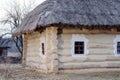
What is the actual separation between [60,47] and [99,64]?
7.93ft

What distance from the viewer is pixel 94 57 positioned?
18.9 meters

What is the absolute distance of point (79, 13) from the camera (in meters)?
18.8

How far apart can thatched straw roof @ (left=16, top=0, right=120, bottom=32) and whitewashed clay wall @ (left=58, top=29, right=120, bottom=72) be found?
2.54ft

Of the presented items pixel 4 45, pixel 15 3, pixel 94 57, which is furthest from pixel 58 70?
pixel 4 45

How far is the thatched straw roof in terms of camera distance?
58.6ft

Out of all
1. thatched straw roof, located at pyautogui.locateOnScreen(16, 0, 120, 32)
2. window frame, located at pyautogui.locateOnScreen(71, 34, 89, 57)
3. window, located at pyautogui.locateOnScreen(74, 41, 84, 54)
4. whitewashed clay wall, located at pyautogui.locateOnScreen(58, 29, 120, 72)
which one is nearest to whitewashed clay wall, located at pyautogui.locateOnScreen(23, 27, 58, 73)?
whitewashed clay wall, located at pyautogui.locateOnScreen(58, 29, 120, 72)

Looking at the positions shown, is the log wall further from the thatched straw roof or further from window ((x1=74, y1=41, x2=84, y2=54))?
window ((x1=74, y1=41, x2=84, y2=54))

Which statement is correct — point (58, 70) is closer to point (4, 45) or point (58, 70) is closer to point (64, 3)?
point (64, 3)

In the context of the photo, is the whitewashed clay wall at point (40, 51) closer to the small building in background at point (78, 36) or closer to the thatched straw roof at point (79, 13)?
the small building in background at point (78, 36)

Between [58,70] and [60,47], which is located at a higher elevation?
[60,47]

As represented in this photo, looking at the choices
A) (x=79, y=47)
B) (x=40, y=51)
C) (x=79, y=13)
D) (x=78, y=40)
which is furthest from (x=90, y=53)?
(x=40, y=51)

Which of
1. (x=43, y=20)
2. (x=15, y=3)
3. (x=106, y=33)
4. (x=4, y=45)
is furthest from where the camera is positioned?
(x=4, y=45)

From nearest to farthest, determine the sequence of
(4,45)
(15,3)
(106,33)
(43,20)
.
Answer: (43,20) < (106,33) < (15,3) < (4,45)

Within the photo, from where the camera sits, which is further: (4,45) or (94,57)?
(4,45)
